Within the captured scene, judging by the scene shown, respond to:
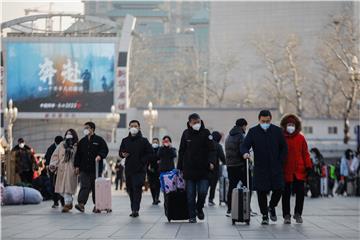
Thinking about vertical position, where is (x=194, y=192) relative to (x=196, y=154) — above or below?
below

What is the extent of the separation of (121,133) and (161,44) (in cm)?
9401

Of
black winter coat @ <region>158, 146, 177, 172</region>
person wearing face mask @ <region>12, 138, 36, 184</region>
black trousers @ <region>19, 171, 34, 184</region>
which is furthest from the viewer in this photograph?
black trousers @ <region>19, 171, 34, 184</region>

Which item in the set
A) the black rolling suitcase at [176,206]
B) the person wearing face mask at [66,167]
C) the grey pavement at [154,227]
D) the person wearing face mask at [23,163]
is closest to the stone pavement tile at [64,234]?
the grey pavement at [154,227]

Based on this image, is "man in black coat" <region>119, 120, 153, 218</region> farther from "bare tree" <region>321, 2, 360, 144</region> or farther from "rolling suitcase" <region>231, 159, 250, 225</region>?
"bare tree" <region>321, 2, 360, 144</region>

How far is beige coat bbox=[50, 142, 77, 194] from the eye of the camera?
17.3 meters

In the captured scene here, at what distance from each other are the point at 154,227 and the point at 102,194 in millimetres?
3709

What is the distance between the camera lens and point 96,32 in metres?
60.2

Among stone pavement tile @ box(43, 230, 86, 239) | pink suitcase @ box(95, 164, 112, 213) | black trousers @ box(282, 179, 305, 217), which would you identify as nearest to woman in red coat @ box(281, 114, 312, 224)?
black trousers @ box(282, 179, 305, 217)

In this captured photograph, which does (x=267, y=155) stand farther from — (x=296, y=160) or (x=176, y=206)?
(x=176, y=206)

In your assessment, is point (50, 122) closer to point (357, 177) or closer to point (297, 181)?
point (357, 177)

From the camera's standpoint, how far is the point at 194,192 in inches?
563

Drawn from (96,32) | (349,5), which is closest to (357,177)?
(349,5)

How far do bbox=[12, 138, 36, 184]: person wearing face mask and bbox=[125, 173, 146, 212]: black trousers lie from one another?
23.2 ft

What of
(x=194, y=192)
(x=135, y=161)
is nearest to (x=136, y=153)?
(x=135, y=161)
